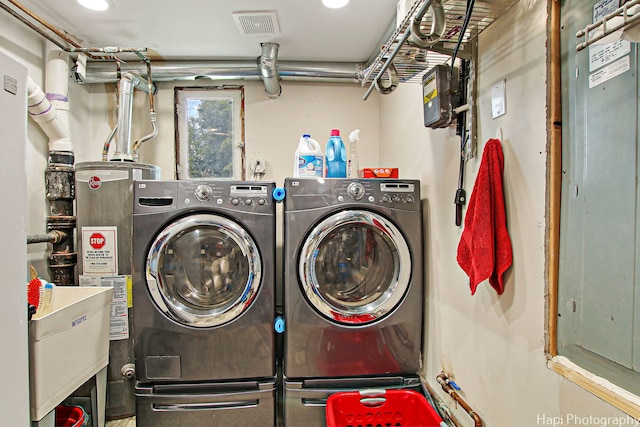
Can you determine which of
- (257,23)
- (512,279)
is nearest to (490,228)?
(512,279)

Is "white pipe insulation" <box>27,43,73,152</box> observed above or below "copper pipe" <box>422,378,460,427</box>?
above

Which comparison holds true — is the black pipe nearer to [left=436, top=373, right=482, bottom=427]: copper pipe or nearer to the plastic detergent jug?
the plastic detergent jug

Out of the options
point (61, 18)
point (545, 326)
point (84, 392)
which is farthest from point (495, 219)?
point (61, 18)

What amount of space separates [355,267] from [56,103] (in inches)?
87.2

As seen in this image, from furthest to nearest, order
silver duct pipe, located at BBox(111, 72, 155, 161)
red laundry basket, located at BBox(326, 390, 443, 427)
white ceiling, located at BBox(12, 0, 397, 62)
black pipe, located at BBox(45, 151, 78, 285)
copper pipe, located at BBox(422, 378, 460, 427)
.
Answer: silver duct pipe, located at BBox(111, 72, 155, 161) < black pipe, located at BBox(45, 151, 78, 285) < white ceiling, located at BBox(12, 0, 397, 62) < red laundry basket, located at BBox(326, 390, 443, 427) < copper pipe, located at BBox(422, 378, 460, 427)

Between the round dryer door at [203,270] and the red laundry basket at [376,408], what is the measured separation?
68 centimetres

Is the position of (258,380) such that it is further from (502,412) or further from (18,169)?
(18,169)

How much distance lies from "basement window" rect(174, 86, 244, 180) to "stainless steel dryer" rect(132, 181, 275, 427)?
96 cm

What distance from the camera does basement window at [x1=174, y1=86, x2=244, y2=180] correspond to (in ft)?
8.08

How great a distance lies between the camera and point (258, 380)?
161 cm

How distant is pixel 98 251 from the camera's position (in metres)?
1.76

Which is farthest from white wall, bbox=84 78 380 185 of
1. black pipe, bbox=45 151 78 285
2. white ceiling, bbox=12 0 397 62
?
black pipe, bbox=45 151 78 285

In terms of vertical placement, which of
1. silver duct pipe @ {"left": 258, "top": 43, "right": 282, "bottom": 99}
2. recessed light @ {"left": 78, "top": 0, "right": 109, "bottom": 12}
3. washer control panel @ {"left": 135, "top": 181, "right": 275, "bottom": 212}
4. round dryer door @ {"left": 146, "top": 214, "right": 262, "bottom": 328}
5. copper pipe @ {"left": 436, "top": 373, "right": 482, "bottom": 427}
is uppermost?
recessed light @ {"left": 78, "top": 0, "right": 109, "bottom": 12}

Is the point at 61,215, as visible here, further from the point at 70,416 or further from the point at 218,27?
the point at 218,27
